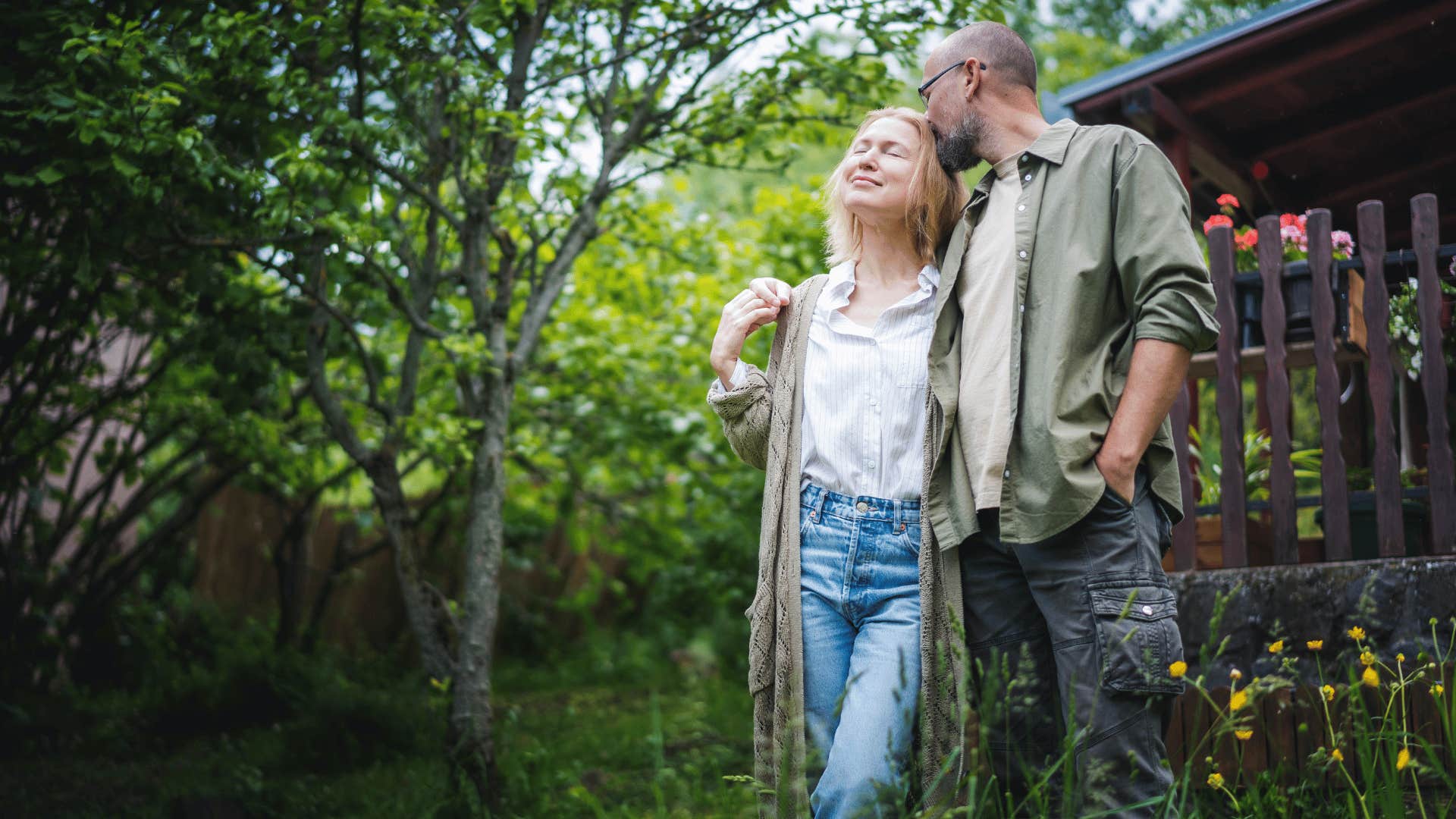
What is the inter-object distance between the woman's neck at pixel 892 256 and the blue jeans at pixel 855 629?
521 millimetres

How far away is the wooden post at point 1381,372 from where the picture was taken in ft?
11.4

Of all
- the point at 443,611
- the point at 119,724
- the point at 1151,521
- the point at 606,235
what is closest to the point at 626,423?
the point at 606,235

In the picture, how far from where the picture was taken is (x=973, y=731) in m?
2.31

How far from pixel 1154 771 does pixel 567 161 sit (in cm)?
393

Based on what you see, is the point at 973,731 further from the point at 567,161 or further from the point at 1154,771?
the point at 567,161

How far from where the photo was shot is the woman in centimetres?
207

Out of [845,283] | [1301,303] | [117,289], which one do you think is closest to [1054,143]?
[845,283]

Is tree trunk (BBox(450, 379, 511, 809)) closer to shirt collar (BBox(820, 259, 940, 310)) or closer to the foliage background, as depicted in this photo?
the foliage background

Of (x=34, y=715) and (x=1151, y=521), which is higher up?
(x=1151, y=521)

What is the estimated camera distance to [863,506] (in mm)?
2176

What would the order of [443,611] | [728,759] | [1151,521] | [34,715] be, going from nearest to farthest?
[1151,521] < [443,611] < [728,759] < [34,715]

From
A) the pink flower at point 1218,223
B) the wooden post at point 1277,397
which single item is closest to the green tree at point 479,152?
the pink flower at point 1218,223

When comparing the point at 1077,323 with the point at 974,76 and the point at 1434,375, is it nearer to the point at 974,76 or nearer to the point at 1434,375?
the point at 974,76

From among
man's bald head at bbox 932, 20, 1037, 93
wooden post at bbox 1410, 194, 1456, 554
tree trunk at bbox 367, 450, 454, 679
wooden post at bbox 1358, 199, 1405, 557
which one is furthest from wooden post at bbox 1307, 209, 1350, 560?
tree trunk at bbox 367, 450, 454, 679
